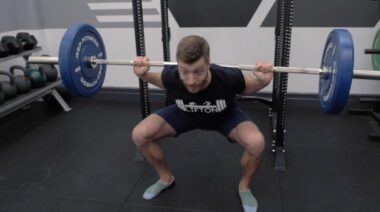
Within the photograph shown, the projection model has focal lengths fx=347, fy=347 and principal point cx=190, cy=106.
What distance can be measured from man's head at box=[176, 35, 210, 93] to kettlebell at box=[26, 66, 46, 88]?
198 centimetres

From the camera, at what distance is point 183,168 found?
2242 mm

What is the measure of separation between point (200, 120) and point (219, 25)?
154 cm

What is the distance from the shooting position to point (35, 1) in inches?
134

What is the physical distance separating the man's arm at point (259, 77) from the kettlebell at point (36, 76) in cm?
208

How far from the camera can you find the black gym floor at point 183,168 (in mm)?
1889

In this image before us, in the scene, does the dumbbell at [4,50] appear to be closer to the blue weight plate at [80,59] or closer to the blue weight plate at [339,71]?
the blue weight plate at [80,59]

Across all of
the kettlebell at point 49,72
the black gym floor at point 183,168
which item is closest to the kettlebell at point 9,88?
the black gym floor at point 183,168

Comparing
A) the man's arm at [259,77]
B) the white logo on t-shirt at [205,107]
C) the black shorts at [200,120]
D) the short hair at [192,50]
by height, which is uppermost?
the short hair at [192,50]

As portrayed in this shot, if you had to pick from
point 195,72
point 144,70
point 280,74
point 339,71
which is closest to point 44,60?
point 144,70

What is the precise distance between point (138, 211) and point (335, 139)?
1.58 metres

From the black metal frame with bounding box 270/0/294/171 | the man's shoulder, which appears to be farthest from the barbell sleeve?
the black metal frame with bounding box 270/0/294/171

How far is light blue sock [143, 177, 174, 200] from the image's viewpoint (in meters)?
1.93

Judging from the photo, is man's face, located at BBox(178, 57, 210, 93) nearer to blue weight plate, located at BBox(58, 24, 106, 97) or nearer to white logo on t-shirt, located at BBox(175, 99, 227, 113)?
white logo on t-shirt, located at BBox(175, 99, 227, 113)

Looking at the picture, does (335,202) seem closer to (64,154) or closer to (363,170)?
(363,170)
